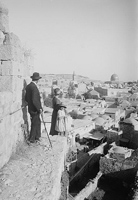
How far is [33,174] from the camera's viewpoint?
3523 mm

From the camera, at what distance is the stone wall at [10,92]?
146 inches

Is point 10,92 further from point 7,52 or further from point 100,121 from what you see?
point 100,121

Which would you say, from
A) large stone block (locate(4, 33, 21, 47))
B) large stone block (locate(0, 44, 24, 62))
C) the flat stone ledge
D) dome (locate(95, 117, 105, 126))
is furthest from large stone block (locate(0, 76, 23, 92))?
dome (locate(95, 117, 105, 126))

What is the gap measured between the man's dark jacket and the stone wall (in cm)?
22

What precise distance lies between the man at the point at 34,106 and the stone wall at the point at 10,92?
231mm

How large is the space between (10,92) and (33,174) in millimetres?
1841

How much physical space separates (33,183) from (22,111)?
7.22ft

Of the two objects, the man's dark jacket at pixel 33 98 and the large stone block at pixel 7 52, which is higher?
the large stone block at pixel 7 52

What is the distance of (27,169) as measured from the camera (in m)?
3.70

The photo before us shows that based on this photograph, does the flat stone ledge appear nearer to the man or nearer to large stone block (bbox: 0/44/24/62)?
the man

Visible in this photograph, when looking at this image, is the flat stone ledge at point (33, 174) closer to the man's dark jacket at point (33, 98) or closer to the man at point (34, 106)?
→ the man at point (34, 106)

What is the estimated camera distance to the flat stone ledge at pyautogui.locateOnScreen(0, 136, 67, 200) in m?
2.96

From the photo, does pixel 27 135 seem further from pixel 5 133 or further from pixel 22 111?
pixel 5 133

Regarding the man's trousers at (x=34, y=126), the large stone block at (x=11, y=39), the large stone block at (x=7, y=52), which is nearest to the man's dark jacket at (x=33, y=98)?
the man's trousers at (x=34, y=126)
